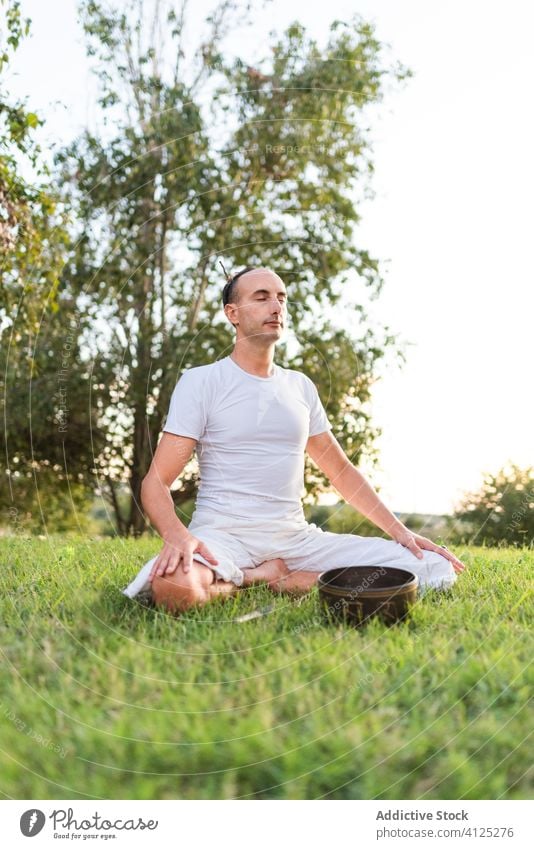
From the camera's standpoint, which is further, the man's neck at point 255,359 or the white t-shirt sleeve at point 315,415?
the white t-shirt sleeve at point 315,415

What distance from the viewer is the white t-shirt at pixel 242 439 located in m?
4.29

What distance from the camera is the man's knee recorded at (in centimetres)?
365

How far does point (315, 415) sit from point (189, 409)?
0.89 meters

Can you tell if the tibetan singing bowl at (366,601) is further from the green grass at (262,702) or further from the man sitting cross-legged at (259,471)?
the man sitting cross-legged at (259,471)

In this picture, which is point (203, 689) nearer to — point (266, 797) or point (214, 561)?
point (266, 797)

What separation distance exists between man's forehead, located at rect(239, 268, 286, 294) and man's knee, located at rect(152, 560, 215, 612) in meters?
1.61

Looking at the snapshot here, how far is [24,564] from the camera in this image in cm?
509

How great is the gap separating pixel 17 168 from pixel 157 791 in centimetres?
574

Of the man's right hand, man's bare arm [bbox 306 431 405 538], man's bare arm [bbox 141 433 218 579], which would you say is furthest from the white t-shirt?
the man's right hand

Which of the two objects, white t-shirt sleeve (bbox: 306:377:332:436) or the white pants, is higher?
white t-shirt sleeve (bbox: 306:377:332:436)

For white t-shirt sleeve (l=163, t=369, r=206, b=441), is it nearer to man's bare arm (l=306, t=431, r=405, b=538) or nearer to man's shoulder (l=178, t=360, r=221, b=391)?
man's shoulder (l=178, t=360, r=221, b=391)

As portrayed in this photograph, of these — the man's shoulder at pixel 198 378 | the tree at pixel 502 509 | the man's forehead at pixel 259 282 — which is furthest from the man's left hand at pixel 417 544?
the tree at pixel 502 509

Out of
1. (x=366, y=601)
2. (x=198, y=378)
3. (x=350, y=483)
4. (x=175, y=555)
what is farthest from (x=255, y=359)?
(x=366, y=601)
